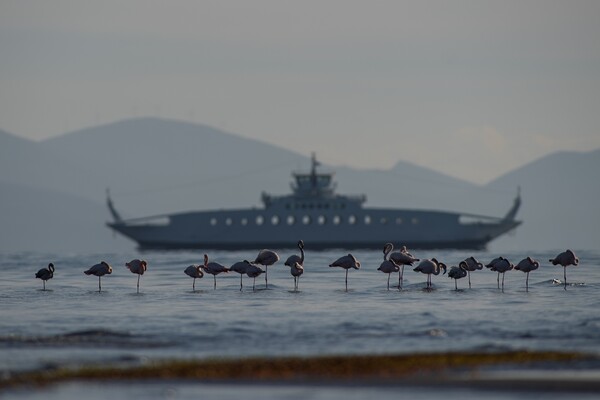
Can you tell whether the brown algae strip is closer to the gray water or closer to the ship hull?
the gray water

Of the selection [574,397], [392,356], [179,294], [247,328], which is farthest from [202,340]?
[179,294]

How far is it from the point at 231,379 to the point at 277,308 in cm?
1713

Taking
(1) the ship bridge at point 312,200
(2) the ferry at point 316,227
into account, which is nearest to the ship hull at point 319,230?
(2) the ferry at point 316,227

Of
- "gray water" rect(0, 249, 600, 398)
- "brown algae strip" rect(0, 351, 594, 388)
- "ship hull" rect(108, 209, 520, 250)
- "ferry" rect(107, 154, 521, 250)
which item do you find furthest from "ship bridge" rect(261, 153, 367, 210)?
"brown algae strip" rect(0, 351, 594, 388)

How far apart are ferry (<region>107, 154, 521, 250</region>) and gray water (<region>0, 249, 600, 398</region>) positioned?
351 ft

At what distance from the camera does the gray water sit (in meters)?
30.7

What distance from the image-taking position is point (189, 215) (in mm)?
168250

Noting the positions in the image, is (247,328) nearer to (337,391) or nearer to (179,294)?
(337,391)

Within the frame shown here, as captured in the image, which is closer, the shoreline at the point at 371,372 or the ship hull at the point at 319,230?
the shoreline at the point at 371,372

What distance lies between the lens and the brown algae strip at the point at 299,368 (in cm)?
2553

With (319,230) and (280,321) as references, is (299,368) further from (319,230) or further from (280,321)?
(319,230)

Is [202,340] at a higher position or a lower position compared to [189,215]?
lower

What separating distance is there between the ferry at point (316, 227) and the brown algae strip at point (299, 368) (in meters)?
137

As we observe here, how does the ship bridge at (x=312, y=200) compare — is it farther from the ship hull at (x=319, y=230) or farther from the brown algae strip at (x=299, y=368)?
the brown algae strip at (x=299, y=368)
